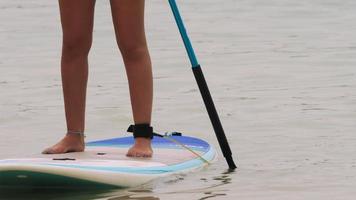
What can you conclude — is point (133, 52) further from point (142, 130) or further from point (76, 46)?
point (142, 130)

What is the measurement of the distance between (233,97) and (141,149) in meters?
2.97

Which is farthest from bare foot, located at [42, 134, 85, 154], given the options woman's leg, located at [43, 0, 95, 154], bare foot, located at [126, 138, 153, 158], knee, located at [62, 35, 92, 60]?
knee, located at [62, 35, 92, 60]

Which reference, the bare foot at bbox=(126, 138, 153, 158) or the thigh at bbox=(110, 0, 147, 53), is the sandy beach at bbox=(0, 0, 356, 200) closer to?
the bare foot at bbox=(126, 138, 153, 158)

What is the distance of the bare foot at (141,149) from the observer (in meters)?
6.15

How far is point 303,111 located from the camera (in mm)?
8312

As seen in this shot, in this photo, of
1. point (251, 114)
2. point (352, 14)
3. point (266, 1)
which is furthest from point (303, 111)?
point (266, 1)

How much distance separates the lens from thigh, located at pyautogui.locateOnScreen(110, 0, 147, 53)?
5.92m

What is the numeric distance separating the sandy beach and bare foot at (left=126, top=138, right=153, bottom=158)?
23 cm

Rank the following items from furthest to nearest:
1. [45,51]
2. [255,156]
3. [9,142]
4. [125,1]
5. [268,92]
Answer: [45,51], [268,92], [9,142], [255,156], [125,1]

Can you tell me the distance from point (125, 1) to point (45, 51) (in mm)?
6598

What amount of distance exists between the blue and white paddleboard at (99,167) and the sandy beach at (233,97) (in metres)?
0.06

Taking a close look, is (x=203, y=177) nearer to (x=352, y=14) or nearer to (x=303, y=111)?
(x=303, y=111)

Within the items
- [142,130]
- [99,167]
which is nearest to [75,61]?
[142,130]

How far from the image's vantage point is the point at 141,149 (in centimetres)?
618
